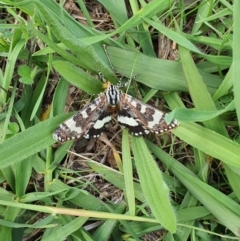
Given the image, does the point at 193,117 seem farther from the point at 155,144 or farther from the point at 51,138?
the point at 51,138

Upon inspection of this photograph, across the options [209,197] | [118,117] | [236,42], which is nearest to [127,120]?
[118,117]

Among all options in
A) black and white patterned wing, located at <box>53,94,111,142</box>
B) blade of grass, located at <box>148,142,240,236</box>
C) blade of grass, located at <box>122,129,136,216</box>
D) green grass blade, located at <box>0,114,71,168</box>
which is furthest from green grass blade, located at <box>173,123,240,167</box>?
green grass blade, located at <box>0,114,71,168</box>

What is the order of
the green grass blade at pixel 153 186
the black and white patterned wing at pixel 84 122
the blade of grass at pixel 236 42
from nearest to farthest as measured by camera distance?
the blade of grass at pixel 236 42 < the green grass blade at pixel 153 186 < the black and white patterned wing at pixel 84 122

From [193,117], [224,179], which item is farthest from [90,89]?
[224,179]

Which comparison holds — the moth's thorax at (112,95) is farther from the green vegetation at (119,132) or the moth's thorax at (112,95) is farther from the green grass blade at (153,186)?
the green grass blade at (153,186)

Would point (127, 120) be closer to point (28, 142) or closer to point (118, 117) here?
point (118, 117)

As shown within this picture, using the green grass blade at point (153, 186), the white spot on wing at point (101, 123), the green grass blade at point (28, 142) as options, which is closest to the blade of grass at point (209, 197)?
the green grass blade at point (153, 186)

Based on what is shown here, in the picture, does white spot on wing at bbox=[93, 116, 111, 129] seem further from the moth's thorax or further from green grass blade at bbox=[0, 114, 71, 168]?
green grass blade at bbox=[0, 114, 71, 168]
